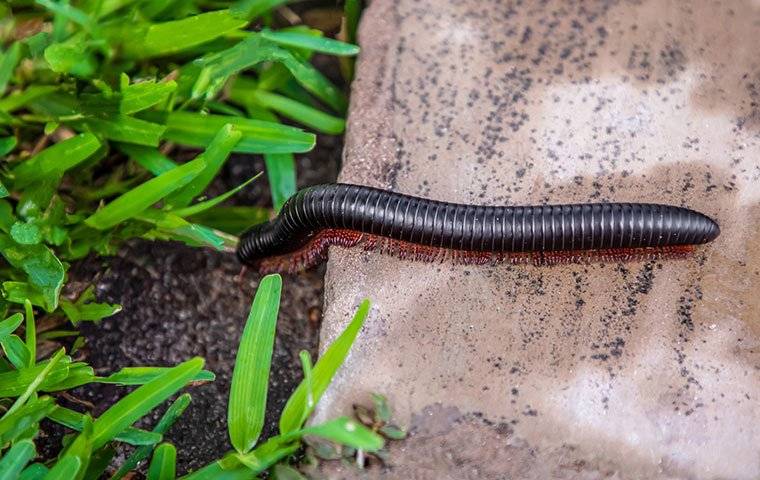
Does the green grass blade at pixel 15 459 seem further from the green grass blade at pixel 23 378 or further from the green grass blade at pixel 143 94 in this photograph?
the green grass blade at pixel 143 94

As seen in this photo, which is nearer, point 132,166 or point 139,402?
point 139,402

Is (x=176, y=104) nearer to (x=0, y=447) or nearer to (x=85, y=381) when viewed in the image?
(x=85, y=381)

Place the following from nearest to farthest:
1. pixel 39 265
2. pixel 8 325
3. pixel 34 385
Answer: pixel 34 385
pixel 8 325
pixel 39 265

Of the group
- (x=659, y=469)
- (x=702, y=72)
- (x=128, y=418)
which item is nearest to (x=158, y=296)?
(x=128, y=418)

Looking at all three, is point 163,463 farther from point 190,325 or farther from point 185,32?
point 185,32

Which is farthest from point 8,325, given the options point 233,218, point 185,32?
point 185,32

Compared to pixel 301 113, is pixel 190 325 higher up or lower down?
lower down

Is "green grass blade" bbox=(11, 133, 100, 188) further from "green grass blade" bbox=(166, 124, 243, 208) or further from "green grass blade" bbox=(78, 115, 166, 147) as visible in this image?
"green grass blade" bbox=(166, 124, 243, 208)
